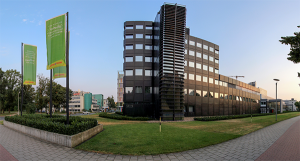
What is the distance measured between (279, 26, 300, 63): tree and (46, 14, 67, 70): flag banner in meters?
15.4

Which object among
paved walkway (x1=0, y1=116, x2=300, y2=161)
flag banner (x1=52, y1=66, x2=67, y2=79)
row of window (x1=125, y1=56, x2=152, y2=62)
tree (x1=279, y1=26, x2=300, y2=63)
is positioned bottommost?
paved walkway (x1=0, y1=116, x2=300, y2=161)

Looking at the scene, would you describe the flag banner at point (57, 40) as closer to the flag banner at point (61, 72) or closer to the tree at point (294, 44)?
the flag banner at point (61, 72)

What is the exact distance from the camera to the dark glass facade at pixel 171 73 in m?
26.1

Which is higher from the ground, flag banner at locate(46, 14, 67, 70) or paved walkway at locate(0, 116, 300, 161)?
flag banner at locate(46, 14, 67, 70)

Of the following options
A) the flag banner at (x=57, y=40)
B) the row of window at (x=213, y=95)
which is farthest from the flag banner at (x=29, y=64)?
the row of window at (x=213, y=95)

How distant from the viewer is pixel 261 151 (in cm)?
794

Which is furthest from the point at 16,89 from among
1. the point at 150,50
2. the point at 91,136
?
the point at 91,136

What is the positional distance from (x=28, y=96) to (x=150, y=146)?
198 ft

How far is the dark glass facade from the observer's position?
85.5ft

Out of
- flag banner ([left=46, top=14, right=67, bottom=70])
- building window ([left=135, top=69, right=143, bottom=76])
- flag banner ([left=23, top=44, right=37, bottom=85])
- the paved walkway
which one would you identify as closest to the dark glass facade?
building window ([left=135, top=69, right=143, bottom=76])

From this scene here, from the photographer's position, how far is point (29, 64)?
1975 centimetres

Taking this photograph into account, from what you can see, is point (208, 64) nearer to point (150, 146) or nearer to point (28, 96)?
point (150, 146)

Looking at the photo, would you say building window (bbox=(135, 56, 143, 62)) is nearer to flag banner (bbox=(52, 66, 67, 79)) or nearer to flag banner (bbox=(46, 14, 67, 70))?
flag banner (bbox=(52, 66, 67, 79))

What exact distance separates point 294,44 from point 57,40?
659 inches
